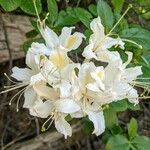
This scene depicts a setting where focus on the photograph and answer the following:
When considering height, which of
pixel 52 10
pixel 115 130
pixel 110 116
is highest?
pixel 52 10

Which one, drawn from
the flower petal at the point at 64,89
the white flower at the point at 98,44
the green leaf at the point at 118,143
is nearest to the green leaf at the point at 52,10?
the white flower at the point at 98,44

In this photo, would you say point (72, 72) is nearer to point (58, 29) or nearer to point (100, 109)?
point (100, 109)

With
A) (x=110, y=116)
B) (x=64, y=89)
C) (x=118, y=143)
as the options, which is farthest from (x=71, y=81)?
(x=118, y=143)

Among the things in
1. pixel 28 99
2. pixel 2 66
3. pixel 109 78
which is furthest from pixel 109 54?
pixel 2 66

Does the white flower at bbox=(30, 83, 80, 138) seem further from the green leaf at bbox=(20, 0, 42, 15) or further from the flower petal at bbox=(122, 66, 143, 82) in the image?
the green leaf at bbox=(20, 0, 42, 15)

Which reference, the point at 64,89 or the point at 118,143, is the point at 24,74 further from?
the point at 118,143
